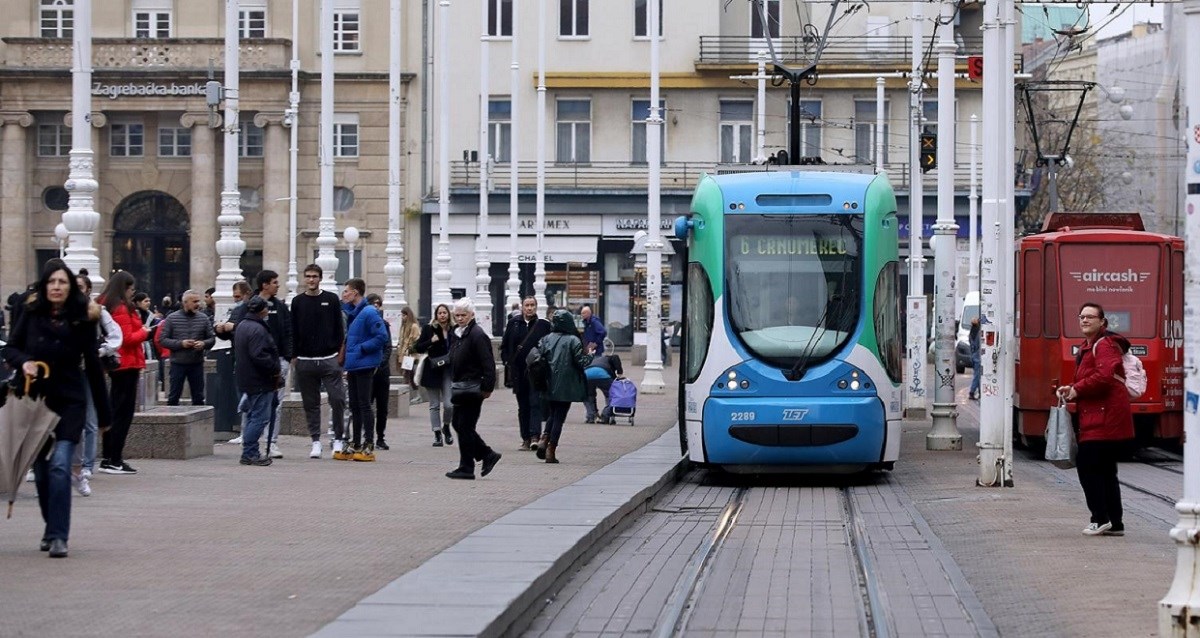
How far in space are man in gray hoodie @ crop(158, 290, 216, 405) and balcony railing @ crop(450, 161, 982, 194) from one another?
128 feet

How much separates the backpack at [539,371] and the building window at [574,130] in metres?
41.4

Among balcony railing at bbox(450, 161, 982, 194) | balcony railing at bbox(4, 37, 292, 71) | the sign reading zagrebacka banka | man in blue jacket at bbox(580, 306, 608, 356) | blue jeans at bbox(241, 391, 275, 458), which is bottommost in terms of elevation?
blue jeans at bbox(241, 391, 275, 458)

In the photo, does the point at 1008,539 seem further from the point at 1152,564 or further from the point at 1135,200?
the point at 1135,200

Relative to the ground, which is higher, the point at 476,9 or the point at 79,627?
the point at 476,9

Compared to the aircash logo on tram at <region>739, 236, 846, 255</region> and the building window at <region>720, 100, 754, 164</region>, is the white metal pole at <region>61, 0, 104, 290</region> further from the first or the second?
the building window at <region>720, 100, 754, 164</region>

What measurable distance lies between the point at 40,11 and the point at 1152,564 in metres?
53.9

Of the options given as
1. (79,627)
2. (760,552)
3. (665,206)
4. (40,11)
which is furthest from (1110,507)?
(40,11)

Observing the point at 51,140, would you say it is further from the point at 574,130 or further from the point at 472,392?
the point at 472,392

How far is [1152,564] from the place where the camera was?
13.3m

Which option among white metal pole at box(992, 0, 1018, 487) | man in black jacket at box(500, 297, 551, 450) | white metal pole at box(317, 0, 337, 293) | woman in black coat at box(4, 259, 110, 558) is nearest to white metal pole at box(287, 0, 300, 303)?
white metal pole at box(317, 0, 337, 293)

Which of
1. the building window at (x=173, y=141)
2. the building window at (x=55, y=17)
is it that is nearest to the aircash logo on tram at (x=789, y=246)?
the building window at (x=173, y=141)

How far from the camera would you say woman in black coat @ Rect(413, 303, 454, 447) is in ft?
75.2

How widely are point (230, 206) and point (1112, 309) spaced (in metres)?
11.9

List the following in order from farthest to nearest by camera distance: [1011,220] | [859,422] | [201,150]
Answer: [201,150]
[1011,220]
[859,422]
